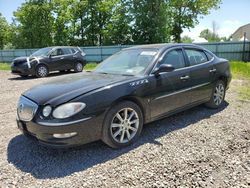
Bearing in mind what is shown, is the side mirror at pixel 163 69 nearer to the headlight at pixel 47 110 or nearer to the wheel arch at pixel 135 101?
the wheel arch at pixel 135 101

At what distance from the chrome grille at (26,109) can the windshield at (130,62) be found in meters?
1.50

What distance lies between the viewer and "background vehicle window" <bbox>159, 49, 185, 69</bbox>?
4.38 metres

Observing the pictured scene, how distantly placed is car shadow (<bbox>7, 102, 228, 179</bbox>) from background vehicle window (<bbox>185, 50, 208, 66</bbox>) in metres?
1.44

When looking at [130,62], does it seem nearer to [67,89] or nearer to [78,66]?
[67,89]

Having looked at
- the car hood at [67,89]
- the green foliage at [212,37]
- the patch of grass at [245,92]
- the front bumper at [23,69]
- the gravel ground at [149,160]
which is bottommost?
the gravel ground at [149,160]

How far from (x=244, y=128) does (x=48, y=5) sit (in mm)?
33488

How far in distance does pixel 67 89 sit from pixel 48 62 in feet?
31.7

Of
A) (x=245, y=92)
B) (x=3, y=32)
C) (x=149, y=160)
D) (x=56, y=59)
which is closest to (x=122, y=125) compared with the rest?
(x=149, y=160)

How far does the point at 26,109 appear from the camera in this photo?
3504mm

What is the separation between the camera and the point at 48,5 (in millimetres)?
32844

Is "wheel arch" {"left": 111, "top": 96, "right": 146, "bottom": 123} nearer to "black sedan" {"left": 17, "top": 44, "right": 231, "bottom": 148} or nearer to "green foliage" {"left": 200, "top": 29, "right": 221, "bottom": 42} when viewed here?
"black sedan" {"left": 17, "top": 44, "right": 231, "bottom": 148}

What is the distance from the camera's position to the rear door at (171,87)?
4.04 m

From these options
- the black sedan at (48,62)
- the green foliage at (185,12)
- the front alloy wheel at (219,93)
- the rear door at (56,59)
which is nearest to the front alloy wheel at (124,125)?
the front alloy wheel at (219,93)

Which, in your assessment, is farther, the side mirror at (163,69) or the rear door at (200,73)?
the rear door at (200,73)
